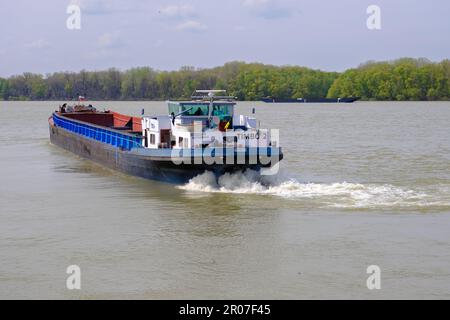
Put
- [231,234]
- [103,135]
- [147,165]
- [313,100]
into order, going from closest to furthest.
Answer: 1. [231,234]
2. [147,165]
3. [103,135]
4. [313,100]

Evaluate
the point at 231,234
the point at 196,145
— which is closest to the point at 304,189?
the point at 196,145

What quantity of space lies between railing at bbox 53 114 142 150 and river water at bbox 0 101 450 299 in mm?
1324

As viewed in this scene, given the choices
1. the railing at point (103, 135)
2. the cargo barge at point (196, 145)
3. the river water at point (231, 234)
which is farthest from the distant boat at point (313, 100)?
the cargo barge at point (196, 145)

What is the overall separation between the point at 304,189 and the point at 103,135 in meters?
11.5

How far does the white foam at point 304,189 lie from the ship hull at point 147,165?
24cm

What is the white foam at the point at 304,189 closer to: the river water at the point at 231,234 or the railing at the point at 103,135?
the river water at the point at 231,234

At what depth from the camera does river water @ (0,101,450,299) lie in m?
11.9

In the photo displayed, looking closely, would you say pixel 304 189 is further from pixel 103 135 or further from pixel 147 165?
pixel 103 135

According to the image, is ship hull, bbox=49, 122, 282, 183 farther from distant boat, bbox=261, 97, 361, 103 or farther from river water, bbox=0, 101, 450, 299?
distant boat, bbox=261, 97, 361, 103

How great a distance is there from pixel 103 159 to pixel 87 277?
50.4ft

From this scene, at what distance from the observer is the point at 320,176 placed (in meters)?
24.0

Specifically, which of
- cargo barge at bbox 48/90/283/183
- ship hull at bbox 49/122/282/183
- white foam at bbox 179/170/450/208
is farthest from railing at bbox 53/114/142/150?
white foam at bbox 179/170/450/208

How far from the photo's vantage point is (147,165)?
2222 cm
